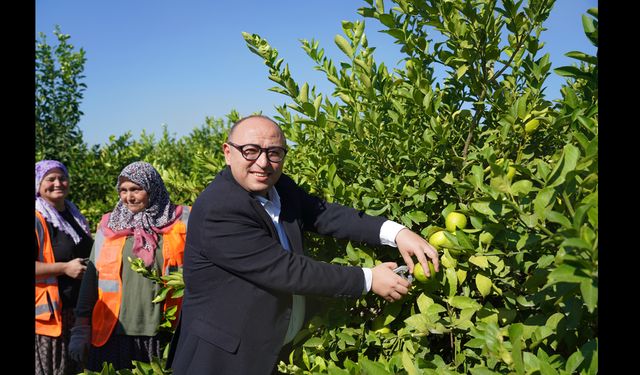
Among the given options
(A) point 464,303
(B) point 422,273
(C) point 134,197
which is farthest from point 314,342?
(C) point 134,197

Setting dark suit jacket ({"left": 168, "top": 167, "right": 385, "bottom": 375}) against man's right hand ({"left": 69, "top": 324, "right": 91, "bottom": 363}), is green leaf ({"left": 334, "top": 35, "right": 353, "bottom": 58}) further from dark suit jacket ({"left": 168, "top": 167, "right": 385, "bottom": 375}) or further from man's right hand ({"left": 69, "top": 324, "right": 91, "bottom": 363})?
man's right hand ({"left": 69, "top": 324, "right": 91, "bottom": 363})

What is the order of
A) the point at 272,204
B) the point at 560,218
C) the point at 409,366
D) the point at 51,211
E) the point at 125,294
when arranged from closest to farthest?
the point at 560,218
the point at 409,366
the point at 272,204
the point at 125,294
the point at 51,211

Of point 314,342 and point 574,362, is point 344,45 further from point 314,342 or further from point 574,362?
point 574,362

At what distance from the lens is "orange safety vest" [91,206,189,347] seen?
341 centimetres

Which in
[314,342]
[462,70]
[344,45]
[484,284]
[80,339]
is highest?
[344,45]

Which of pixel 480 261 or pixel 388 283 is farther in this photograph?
pixel 388 283

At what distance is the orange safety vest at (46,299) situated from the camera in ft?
12.2

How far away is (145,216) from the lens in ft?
11.8

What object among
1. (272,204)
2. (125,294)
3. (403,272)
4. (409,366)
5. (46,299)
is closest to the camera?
(409,366)

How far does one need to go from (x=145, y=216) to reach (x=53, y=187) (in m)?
0.96

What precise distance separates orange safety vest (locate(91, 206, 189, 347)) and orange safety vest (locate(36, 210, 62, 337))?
1.44 feet

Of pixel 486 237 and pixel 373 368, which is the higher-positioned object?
pixel 486 237

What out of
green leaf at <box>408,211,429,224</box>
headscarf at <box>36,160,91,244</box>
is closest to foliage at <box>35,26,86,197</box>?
headscarf at <box>36,160,91,244</box>
